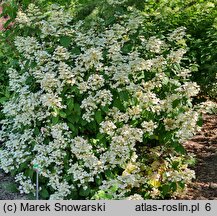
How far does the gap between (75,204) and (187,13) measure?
9.31ft

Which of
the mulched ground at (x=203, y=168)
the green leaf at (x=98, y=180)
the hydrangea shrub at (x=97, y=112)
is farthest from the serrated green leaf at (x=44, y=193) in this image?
the green leaf at (x=98, y=180)

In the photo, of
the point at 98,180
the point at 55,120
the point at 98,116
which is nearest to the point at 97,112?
the point at 98,116

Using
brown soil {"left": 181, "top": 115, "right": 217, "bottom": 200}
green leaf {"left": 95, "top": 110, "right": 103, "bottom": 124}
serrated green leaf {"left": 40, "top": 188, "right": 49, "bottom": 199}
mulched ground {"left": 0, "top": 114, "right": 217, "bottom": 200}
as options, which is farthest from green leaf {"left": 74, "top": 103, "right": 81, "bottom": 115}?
brown soil {"left": 181, "top": 115, "right": 217, "bottom": 200}

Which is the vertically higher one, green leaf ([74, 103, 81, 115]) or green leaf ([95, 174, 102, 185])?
green leaf ([74, 103, 81, 115])

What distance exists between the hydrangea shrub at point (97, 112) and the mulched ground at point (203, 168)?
15cm

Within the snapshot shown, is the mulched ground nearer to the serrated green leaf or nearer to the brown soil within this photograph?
the brown soil

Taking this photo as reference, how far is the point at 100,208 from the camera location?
10.9 feet

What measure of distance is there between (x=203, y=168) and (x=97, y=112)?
49.8 inches

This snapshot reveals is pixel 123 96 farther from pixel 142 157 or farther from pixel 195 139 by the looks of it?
pixel 195 139

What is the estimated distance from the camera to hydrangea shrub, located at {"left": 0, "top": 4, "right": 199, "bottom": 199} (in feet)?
12.7

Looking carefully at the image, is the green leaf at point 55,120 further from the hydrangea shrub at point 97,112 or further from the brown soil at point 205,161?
the brown soil at point 205,161

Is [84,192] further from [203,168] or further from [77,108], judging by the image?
[203,168]

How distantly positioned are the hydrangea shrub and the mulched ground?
15 centimetres

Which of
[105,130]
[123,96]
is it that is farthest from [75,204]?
[123,96]
